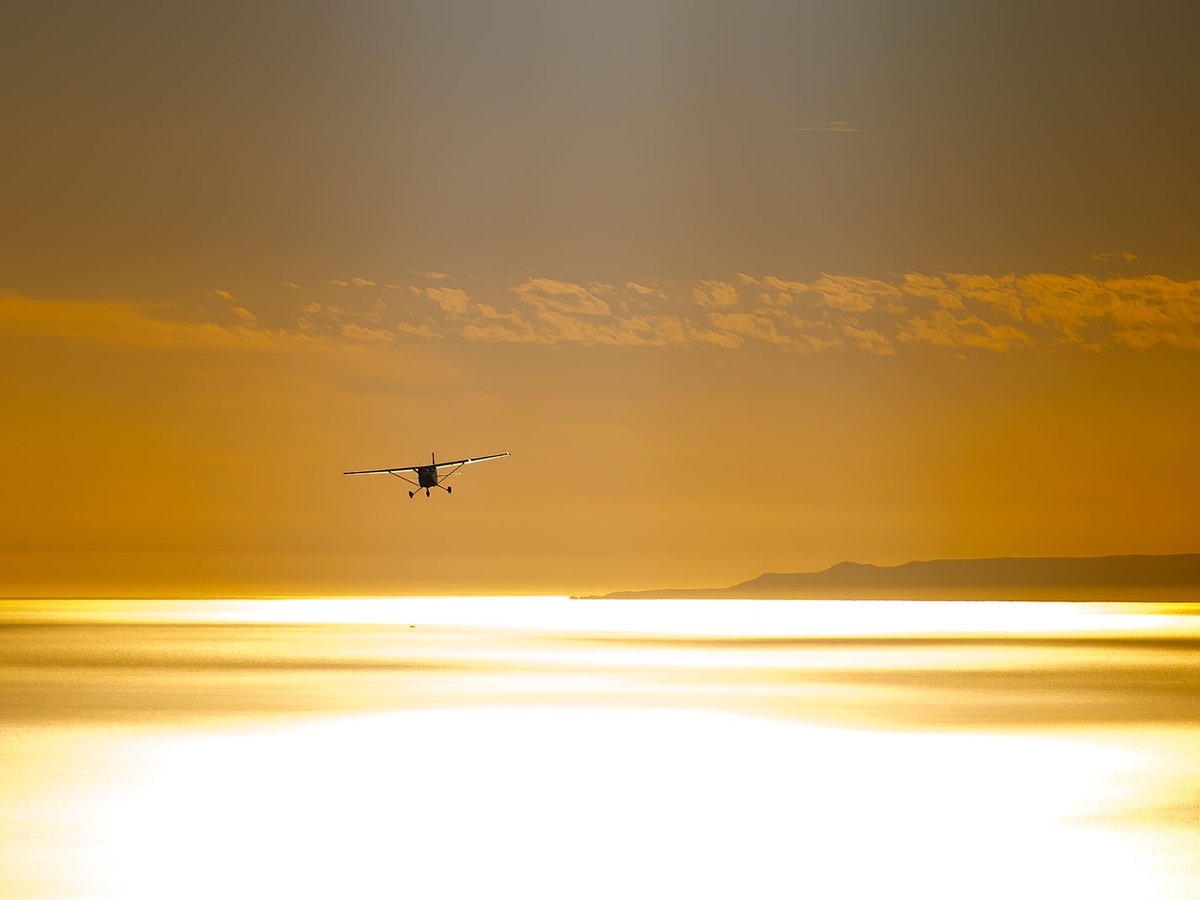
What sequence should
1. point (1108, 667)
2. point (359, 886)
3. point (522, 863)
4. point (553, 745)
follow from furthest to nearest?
point (1108, 667), point (553, 745), point (522, 863), point (359, 886)

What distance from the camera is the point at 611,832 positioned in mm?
29719

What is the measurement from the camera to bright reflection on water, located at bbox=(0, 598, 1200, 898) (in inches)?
1025

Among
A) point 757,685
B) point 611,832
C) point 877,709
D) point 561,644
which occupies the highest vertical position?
point 561,644

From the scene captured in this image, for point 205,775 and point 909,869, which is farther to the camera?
point 205,775

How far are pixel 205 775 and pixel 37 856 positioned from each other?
10586mm

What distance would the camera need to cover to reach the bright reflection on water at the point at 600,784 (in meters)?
26.0

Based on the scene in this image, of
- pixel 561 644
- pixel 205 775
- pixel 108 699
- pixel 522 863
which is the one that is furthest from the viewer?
pixel 561 644

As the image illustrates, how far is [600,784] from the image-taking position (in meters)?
35.7

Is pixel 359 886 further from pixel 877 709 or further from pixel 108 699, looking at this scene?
pixel 108 699

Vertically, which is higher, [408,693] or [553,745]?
[408,693]

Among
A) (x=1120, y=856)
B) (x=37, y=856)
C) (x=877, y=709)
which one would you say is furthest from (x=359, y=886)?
(x=877, y=709)

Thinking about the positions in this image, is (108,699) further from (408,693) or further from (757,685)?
(757,685)

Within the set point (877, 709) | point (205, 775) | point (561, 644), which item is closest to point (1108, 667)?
point (877, 709)

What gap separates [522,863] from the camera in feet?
88.0
